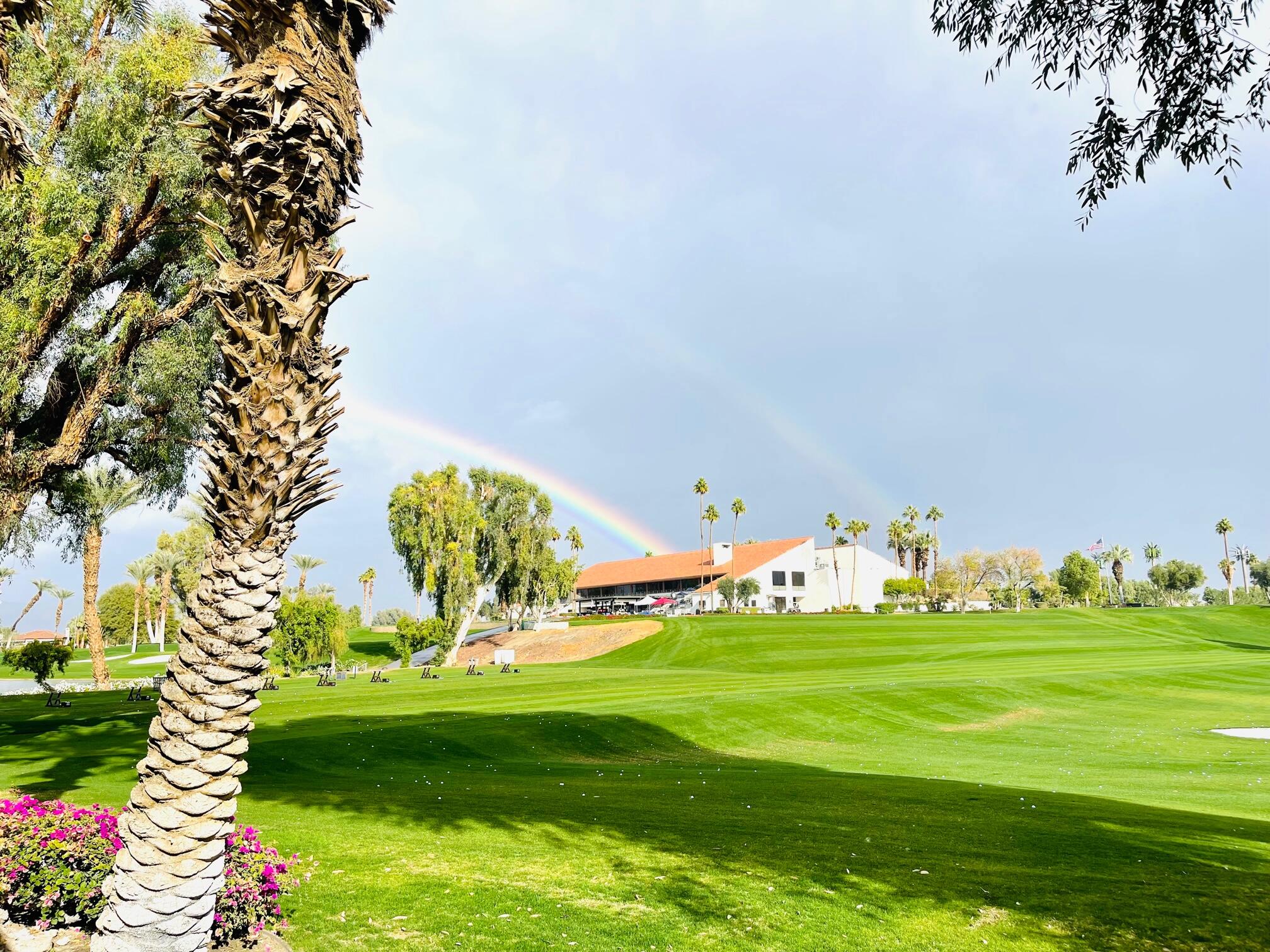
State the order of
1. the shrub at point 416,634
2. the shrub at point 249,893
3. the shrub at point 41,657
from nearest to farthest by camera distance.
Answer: the shrub at point 249,893, the shrub at point 41,657, the shrub at point 416,634

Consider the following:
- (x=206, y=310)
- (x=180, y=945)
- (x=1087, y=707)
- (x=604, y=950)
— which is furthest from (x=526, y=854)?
(x=1087, y=707)

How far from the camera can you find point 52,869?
645cm

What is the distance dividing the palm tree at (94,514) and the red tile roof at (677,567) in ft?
188

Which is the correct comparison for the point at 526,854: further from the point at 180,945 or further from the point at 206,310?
the point at 206,310

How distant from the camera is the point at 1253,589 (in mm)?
159125

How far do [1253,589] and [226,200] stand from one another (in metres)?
202

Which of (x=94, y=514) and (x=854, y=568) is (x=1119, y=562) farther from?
(x=94, y=514)

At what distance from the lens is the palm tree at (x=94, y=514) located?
859 inches

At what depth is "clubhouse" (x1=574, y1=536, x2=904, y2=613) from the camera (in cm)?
10200

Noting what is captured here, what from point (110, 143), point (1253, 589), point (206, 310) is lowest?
point (1253, 589)

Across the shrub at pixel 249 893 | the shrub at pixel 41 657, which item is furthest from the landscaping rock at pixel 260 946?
the shrub at pixel 41 657

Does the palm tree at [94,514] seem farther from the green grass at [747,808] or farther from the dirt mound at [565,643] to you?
the dirt mound at [565,643]

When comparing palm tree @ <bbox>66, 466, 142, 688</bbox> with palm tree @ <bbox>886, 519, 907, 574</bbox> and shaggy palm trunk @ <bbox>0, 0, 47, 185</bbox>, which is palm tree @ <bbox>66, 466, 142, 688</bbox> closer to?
shaggy palm trunk @ <bbox>0, 0, 47, 185</bbox>

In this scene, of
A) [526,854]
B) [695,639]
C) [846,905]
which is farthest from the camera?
[695,639]
